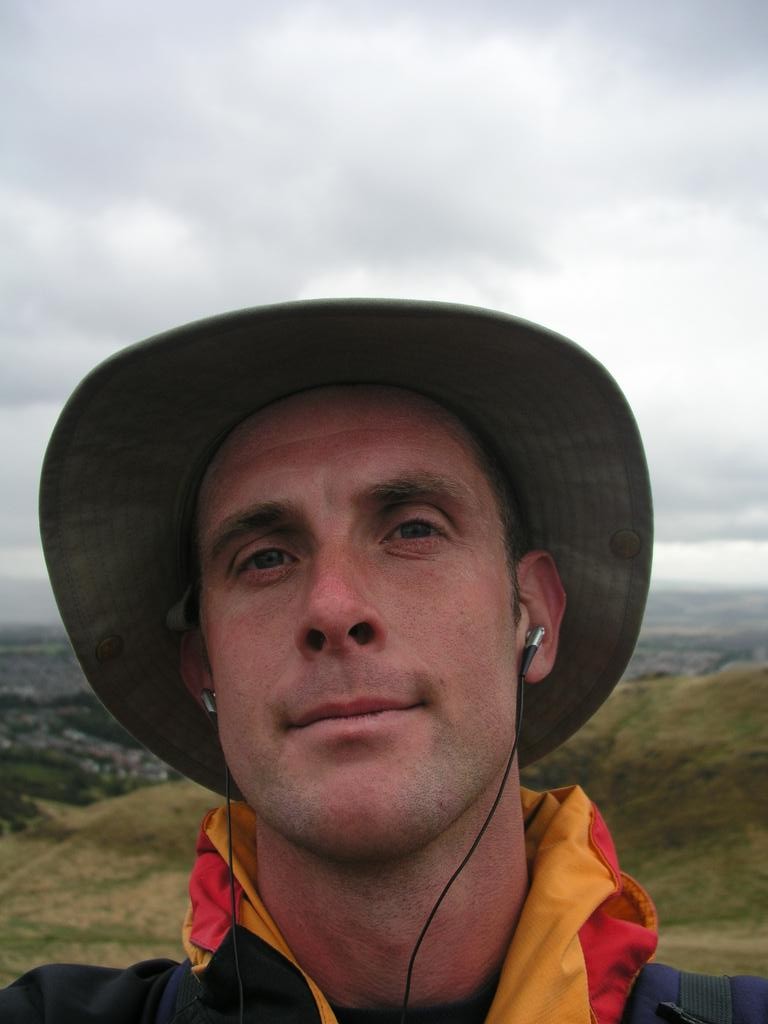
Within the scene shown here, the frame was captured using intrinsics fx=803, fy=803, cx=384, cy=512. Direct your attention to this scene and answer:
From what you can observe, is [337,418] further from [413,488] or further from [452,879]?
[452,879]

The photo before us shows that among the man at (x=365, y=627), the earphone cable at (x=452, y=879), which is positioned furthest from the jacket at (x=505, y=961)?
the earphone cable at (x=452, y=879)

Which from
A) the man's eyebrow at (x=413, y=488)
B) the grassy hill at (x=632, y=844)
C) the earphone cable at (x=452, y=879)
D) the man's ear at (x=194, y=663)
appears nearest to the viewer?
the earphone cable at (x=452, y=879)

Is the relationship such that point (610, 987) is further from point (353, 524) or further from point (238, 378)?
point (238, 378)

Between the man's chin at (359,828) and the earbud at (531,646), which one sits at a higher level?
the earbud at (531,646)

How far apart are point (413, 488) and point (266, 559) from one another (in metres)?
0.64

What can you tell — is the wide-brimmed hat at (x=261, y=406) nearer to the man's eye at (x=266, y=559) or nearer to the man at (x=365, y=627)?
the man at (x=365, y=627)

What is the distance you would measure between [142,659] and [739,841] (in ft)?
37.5

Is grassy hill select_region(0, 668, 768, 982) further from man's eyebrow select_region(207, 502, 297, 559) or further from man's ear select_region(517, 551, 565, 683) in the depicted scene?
man's ear select_region(517, 551, 565, 683)

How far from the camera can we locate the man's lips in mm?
2568

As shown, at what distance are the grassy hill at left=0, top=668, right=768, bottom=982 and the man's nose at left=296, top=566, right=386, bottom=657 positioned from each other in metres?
5.72

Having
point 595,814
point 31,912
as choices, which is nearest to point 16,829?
point 31,912

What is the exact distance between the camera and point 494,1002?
2.57 metres

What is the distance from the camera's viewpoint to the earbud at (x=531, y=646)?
10.6 feet

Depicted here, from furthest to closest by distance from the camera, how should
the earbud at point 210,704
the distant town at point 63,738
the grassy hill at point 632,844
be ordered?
the distant town at point 63,738, the grassy hill at point 632,844, the earbud at point 210,704
